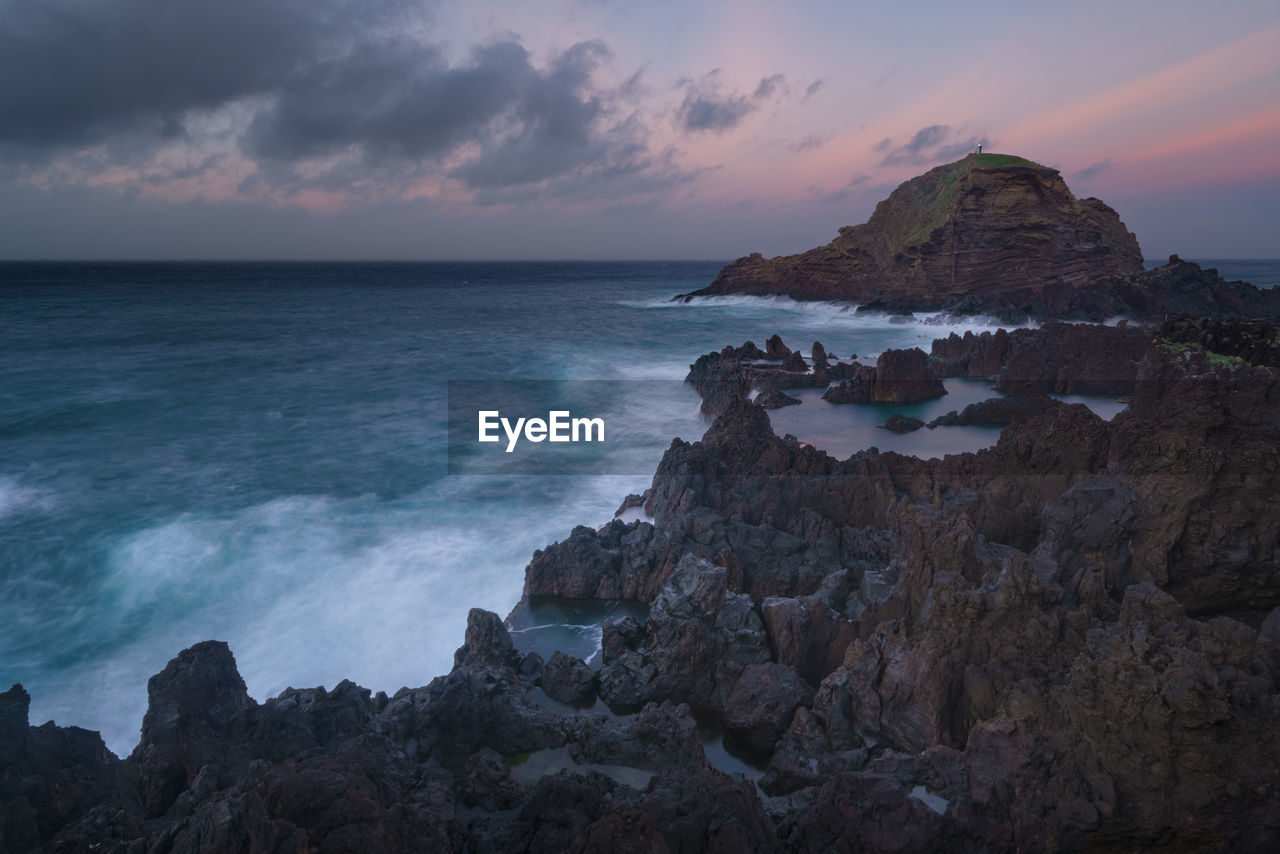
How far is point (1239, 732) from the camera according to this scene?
15.3 ft

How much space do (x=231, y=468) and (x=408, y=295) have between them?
72.0m

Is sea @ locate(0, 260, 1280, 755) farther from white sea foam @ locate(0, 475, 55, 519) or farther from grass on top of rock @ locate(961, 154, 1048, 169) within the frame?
grass on top of rock @ locate(961, 154, 1048, 169)

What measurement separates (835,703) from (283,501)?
1376cm

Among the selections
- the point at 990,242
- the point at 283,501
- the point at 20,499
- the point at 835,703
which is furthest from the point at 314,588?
the point at 990,242

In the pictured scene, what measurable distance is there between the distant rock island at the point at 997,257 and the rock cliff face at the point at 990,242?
8cm

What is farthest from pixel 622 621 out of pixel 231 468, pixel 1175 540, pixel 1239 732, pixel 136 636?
pixel 231 468

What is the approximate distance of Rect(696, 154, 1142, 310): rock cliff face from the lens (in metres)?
50.3

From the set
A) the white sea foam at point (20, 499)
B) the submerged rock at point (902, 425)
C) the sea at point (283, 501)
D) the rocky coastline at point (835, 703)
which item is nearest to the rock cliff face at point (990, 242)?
the sea at point (283, 501)

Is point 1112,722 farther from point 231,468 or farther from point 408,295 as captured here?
point 408,295

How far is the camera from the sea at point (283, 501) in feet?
33.2

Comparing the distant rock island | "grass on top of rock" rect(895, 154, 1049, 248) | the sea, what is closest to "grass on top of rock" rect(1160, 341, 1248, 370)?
the sea

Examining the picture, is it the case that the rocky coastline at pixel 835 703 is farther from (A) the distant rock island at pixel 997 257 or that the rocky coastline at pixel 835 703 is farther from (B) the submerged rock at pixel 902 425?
(A) the distant rock island at pixel 997 257

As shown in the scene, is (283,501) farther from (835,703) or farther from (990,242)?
(990,242)

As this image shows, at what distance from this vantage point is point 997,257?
166 ft
